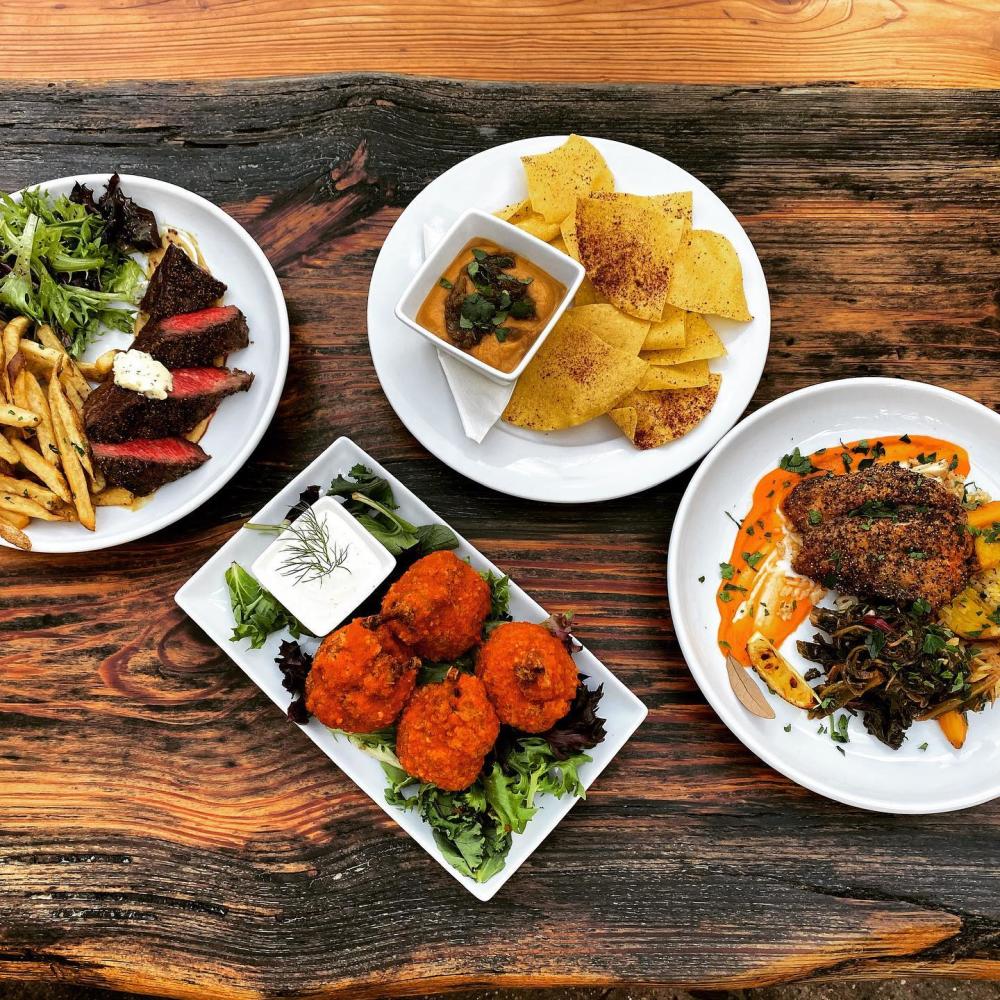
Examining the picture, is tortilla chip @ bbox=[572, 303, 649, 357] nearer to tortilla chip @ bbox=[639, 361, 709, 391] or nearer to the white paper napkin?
tortilla chip @ bbox=[639, 361, 709, 391]

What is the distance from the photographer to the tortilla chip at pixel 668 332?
7.70 feet

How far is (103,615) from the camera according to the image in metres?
2.61

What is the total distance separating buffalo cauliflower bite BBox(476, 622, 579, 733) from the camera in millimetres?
2176

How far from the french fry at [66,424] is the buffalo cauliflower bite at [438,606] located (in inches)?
41.6

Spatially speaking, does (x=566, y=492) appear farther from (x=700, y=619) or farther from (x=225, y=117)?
(x=225, y=117)

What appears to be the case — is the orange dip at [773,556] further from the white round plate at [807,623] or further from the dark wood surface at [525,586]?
the dark wood surface at [525,586]

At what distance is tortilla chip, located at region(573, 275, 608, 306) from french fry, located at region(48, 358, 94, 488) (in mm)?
1633

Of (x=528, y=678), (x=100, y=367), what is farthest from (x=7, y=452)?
(x=528, y=678)

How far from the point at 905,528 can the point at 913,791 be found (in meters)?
0.88

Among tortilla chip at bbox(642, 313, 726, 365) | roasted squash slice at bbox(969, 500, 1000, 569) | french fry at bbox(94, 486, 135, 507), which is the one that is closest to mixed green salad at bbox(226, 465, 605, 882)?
french fry at bbox(94, 486, 135, 507)

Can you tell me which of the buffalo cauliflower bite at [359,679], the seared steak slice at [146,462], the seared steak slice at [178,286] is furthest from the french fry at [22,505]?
the buffalo cauliflower bite at [359,679]

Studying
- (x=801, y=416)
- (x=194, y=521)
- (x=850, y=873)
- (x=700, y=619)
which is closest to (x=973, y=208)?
(x=801, y=416)

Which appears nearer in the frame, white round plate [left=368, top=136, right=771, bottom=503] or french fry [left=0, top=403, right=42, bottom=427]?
french fry [left=0, top=403, right=42, bottom=427]

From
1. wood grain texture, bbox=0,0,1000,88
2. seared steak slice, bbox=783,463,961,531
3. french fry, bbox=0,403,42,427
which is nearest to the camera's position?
french fry, bbox=0,403,42,427
